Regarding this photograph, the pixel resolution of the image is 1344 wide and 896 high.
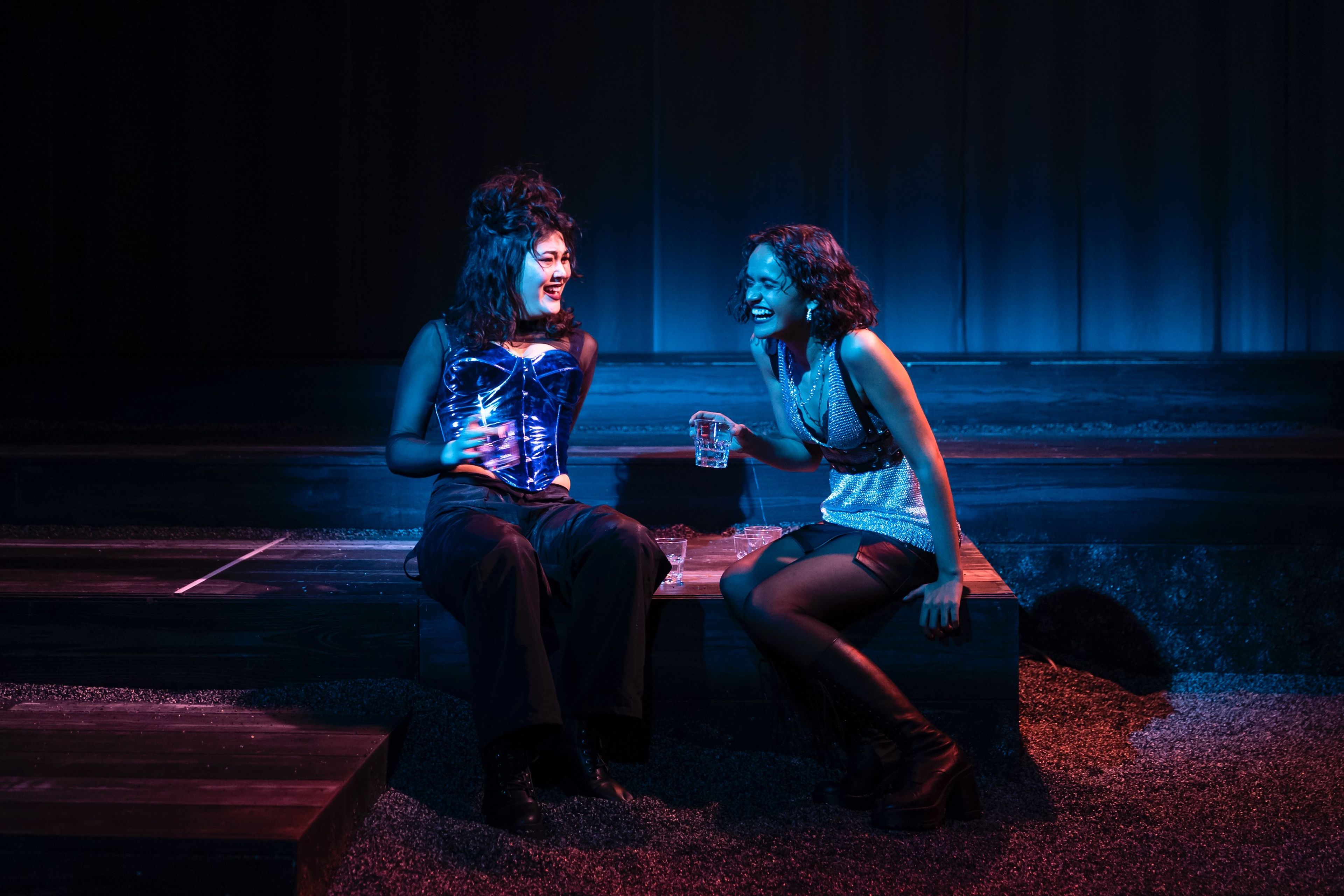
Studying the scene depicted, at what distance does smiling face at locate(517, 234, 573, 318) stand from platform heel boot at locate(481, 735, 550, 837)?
0.95 m

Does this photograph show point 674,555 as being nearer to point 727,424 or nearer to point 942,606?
point 727,424

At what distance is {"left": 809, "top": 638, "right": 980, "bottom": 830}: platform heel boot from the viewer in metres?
1.78

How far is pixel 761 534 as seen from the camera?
9.09 feet

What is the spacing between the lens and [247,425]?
12.2 feet

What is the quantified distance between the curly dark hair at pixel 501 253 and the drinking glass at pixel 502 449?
191 mm

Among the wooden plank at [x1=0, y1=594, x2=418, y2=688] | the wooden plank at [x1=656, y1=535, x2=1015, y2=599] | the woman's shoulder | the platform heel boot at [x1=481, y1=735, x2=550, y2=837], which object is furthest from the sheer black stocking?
the wooden plank at [x1=0, y1=594, x2=418, y2=688]

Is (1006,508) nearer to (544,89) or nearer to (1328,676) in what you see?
(1328,676)

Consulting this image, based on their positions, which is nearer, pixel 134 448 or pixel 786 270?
pixel 786 270

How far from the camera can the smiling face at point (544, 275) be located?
2217mm

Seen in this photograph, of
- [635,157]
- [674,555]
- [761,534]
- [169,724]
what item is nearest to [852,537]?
[674,555]

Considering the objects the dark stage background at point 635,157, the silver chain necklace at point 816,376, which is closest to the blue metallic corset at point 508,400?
the silver chain necklace at point 816,376

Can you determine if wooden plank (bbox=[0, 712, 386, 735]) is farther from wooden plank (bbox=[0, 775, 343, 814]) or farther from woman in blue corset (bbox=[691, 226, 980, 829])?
woman in blue corset (bbox=[691, 226, 980, 829])

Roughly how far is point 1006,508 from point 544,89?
2772 millimetres

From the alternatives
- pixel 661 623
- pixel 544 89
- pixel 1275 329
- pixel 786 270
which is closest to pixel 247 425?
pixel 544 89
